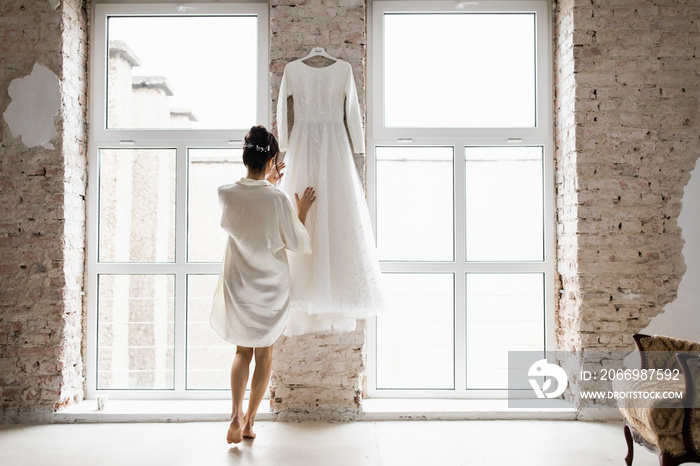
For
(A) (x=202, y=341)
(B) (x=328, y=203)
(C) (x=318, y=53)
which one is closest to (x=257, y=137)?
(B) (x=328, y=203)

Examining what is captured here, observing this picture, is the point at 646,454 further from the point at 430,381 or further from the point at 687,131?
the point at 687,131

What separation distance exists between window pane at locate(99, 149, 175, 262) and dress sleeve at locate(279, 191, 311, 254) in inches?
41.8

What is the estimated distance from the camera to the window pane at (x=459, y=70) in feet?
11.2

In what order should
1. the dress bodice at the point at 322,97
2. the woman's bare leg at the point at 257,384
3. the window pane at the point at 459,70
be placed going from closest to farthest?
1. the woman's bare leg at the point at 257,384
2. the dress bodice at the point at 322,97
3. the window pane at the point at 459,70

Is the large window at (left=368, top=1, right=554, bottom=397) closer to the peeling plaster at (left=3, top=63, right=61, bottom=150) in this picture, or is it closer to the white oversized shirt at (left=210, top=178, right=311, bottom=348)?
the white oversized shirt at (left=210, top=178, right=311, bottom=348)

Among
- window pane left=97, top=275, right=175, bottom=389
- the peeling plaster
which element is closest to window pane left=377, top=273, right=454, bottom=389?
window pane left=97, top=275, right=175, bottom=389

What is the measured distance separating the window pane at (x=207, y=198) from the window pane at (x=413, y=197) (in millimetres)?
923

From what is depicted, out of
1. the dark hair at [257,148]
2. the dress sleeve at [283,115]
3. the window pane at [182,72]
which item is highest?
the window pane at [182,72]

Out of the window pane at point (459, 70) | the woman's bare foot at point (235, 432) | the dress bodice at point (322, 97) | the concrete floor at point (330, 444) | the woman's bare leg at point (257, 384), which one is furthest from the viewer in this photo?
the window pane at point (459, 70)

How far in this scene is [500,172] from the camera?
3.40 m

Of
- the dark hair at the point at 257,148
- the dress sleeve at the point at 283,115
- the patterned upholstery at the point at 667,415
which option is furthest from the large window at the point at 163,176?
the patterned upholstery at the point at 667,415

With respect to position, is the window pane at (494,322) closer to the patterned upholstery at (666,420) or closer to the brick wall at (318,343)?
the brick wall at (318,343)

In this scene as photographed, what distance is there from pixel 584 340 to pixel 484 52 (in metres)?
1.88

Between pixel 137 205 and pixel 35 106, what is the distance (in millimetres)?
792
